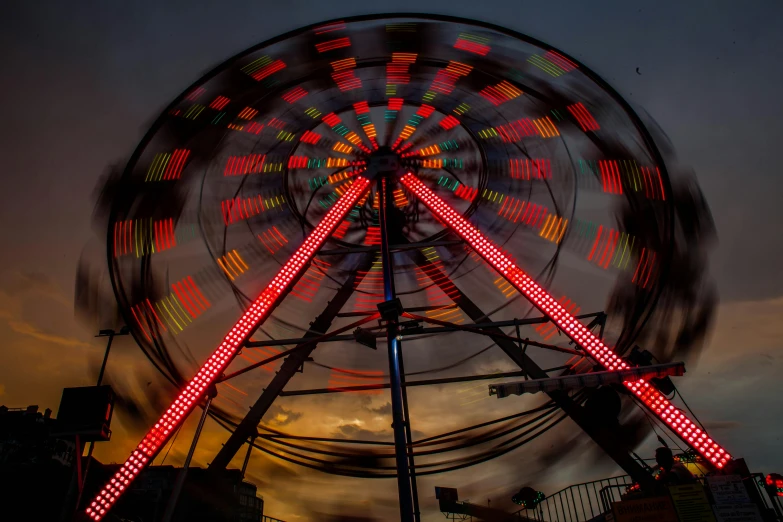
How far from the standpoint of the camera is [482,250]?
8.36m

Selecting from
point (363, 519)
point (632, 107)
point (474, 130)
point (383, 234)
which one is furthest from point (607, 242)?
point (363, 519)

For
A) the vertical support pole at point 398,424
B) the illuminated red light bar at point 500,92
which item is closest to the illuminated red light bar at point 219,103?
the vertical support pole at point 398,424

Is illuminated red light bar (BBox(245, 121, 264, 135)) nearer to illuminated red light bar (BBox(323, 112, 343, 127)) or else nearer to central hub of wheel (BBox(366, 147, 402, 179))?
illuminated red light bar (BBox(323, 112, 343, 127))

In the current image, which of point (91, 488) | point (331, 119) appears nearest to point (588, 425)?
point (331, 119)

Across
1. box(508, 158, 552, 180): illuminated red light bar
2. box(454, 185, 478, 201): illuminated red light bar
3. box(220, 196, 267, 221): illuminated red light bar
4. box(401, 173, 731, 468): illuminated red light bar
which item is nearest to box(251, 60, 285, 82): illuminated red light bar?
box(220, 196, 267, 221): illuminated red light bar

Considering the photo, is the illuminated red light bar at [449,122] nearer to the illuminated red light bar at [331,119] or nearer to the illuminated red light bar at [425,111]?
the illuminated red light bar at [425,111]

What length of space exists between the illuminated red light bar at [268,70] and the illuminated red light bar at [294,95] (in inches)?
28.0

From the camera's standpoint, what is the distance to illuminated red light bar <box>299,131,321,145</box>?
36.0ft

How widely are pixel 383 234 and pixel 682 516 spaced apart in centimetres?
552

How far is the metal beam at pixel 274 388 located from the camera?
28.9ft

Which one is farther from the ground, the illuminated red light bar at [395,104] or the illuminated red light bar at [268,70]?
the illuminated red light bar at [395,104]

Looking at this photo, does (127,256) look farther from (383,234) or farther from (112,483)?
(383,234)

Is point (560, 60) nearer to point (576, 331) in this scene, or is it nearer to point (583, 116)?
point (583, 116)

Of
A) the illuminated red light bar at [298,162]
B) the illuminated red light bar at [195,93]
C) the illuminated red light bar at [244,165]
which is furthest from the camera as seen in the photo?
the illuminated red light bar at [298,162]
